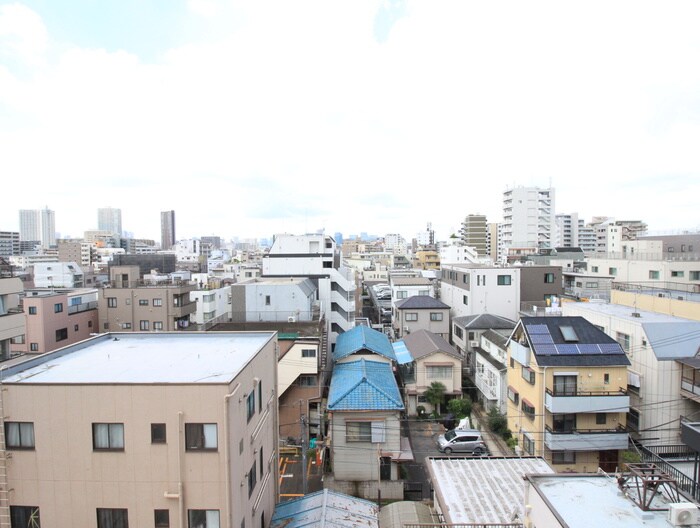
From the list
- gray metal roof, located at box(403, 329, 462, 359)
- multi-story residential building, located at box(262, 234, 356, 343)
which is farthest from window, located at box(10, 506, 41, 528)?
multi-story residential building, located at box(262, 234, 356, 343)

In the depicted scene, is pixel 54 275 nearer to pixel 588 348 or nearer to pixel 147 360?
pixel 147 360

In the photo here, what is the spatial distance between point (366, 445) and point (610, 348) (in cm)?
1133

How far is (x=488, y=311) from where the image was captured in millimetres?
36312

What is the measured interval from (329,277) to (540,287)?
1960 cm

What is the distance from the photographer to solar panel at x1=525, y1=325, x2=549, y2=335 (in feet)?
63.0

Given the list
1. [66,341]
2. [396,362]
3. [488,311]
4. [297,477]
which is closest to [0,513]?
[297,477]

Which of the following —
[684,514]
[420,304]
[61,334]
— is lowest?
[61,334]

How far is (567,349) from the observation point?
59.8 feet

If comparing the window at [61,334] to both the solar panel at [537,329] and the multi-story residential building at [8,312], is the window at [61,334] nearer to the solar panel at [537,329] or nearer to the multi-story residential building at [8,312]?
the multi-story residential building at [8,312]

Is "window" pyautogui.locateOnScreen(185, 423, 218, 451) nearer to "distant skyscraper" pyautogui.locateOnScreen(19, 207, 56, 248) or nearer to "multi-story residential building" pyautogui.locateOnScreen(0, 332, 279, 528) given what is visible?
"multi-story residential building" pyautogui.locateOnScreen(0, 332, 279, 528)

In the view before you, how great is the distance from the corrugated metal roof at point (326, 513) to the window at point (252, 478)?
79.1 inches

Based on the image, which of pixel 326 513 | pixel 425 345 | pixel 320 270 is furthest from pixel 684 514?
pixel 320 270

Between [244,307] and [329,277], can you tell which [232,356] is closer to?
[244,307]

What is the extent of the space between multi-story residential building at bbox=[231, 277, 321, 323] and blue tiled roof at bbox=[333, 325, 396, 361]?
317 centimetres
